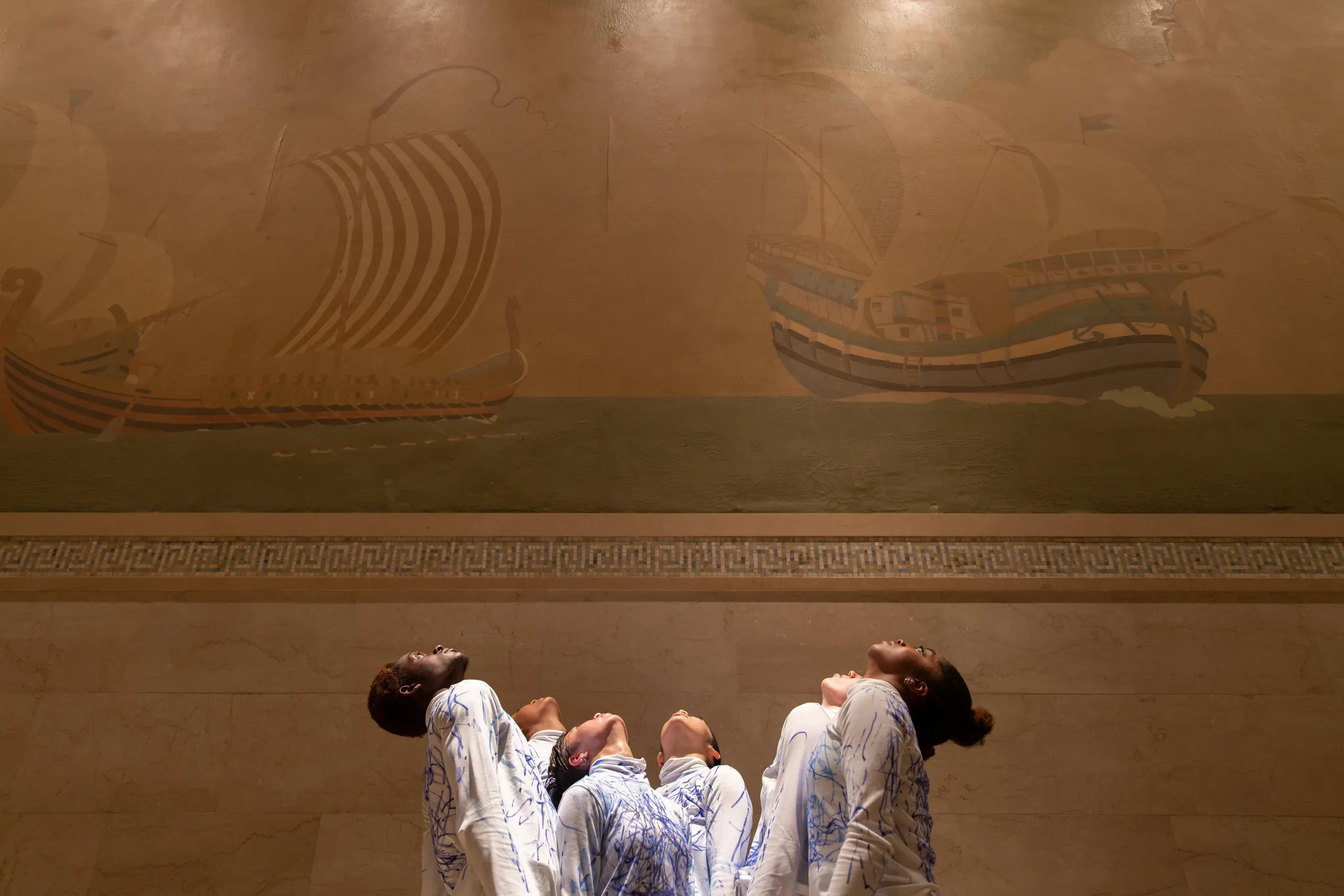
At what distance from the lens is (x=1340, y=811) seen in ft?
11.3

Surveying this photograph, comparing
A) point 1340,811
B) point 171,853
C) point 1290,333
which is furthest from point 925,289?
point 171,853

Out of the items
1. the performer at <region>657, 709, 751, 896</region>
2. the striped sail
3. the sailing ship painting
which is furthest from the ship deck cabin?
the performer at <region>657, 709, 751, 896</region>

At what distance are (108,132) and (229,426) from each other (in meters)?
1.60

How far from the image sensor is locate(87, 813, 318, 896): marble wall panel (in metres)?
3.36

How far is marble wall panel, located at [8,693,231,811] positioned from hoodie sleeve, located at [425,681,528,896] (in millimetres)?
1532

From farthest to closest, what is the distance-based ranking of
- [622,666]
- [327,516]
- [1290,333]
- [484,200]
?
[484,200], [1290,333], [327,516], [622,666]

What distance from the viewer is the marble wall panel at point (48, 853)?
Result: 335 centimetres

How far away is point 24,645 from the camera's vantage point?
146 inches

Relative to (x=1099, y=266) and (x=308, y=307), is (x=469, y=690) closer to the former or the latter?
(x=308, y=307)

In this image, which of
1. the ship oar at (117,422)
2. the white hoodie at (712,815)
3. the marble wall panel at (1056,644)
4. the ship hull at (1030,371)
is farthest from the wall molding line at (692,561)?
the white hoodie at (712,815)

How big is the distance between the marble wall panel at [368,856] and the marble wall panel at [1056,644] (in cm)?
120

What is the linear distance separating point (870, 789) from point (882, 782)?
3 cm

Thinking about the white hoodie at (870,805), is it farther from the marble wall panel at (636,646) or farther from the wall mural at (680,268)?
the wall mural at (680,268)

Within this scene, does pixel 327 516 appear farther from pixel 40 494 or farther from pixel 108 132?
pixel 108 132
